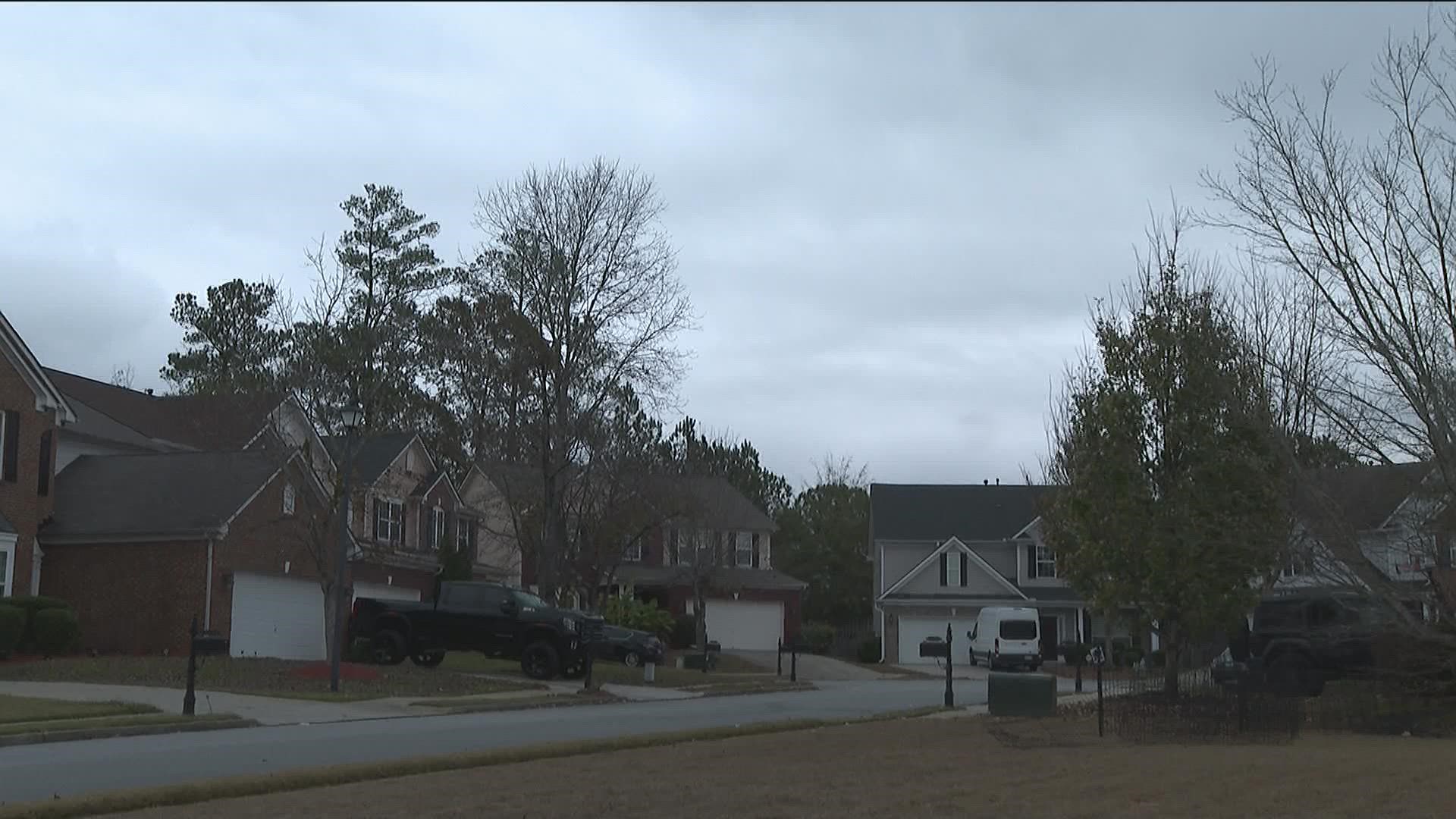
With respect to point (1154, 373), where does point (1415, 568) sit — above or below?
below

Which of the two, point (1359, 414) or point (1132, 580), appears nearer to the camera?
point (1359, 414)

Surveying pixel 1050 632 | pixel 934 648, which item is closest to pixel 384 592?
pixel 934 648

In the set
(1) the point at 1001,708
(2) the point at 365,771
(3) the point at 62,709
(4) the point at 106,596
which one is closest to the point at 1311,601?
(1) the point at 1001,708

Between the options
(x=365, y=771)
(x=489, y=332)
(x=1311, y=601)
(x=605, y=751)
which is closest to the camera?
(x=365, y=771)

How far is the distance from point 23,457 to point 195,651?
15651mm

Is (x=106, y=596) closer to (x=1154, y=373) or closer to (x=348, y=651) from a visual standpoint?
(x=348, y=651)

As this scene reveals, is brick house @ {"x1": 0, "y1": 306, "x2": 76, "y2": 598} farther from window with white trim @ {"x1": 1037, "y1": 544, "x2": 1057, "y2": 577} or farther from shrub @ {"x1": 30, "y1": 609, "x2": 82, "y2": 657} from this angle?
window with white trim @ {"x1": 1037, "y1": 544, "x2": 1057, "y2": 577}

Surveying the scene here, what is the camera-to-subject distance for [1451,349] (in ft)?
69.3

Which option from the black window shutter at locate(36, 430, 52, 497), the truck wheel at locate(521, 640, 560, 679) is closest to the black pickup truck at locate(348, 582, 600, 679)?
the truck wheel at locate(521, 640, 560, 679)

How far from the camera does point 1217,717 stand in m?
19.9

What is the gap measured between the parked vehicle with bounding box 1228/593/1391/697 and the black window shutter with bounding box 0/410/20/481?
27181 mm

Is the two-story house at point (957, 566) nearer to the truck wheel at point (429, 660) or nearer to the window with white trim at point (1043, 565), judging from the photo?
the window with white trim at point (1043, 565)

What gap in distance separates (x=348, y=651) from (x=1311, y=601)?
74.2 feet

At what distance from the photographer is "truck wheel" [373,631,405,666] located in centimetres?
3462
